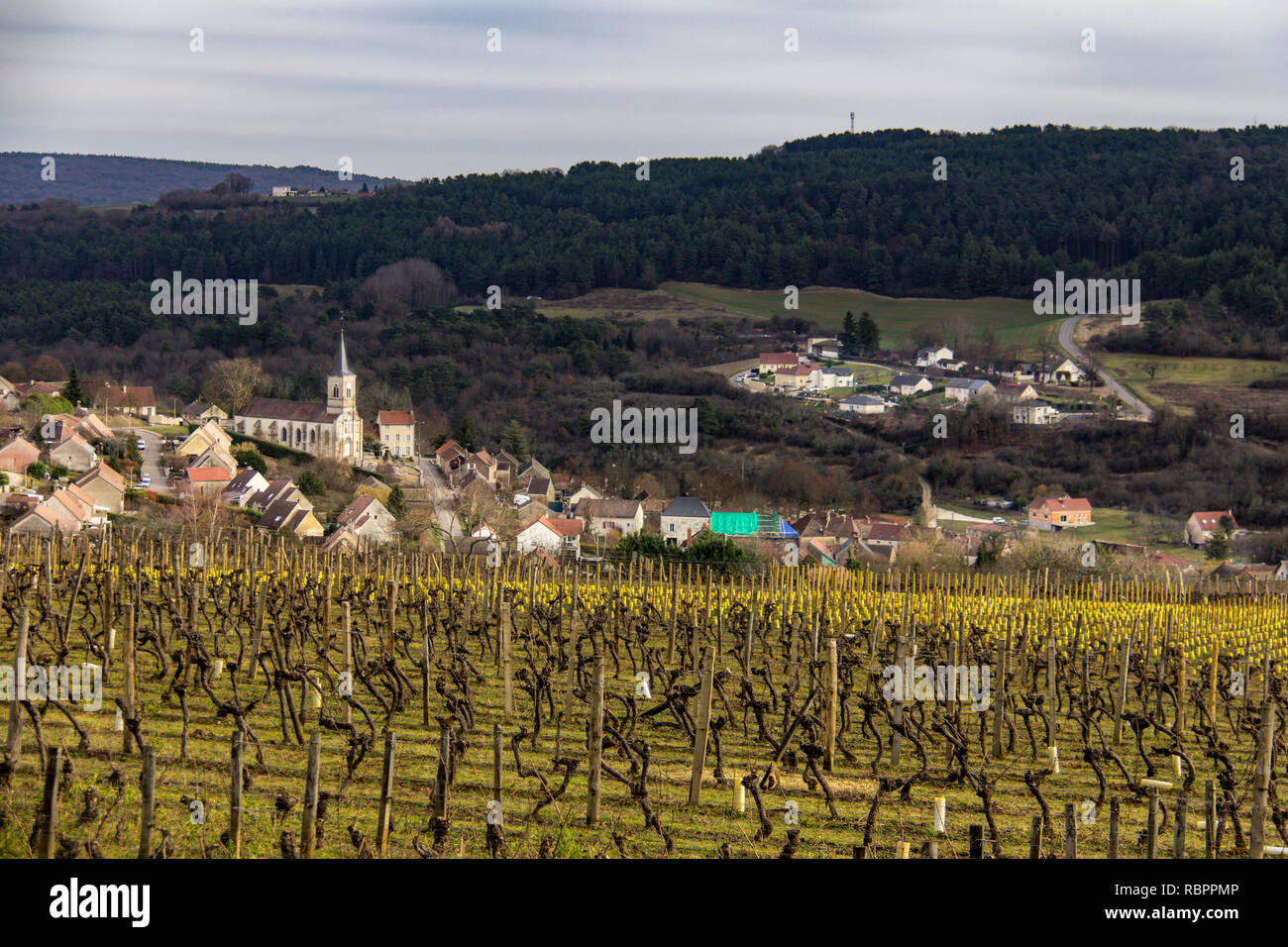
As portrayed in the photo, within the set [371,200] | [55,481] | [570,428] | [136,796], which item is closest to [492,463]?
[570,428]

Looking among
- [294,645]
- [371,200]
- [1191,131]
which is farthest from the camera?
[371,200]

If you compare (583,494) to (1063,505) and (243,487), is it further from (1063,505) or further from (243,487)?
(1063,505)

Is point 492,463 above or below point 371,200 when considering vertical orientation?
below

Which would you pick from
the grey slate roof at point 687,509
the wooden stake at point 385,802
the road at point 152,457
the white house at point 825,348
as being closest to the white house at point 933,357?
the white house at point 825,348

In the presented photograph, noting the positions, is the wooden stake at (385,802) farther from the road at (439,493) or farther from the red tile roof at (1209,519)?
the red tile roof at (1209,519)
